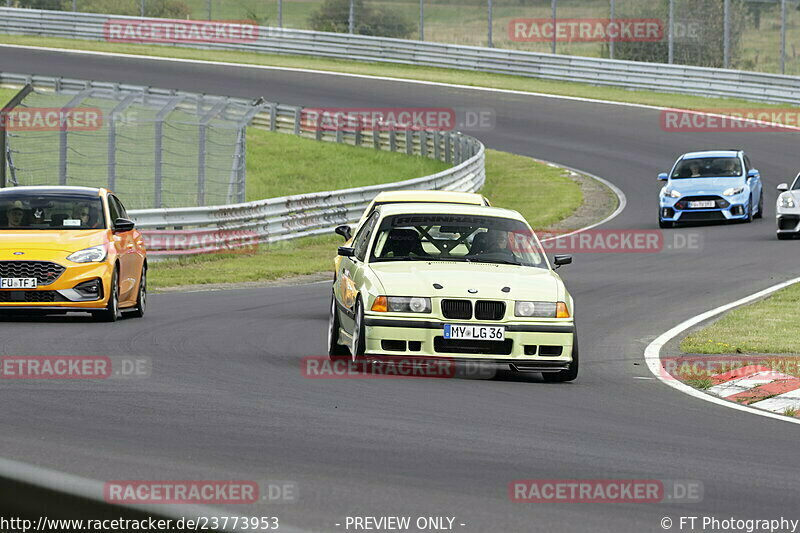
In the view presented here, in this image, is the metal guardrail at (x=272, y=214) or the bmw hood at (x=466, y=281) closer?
the bmw hood at (x=466, y=281)

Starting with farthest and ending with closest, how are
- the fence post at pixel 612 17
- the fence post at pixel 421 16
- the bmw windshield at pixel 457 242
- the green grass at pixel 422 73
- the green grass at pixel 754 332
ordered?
the fence post at pixel 421 16 → the fence post at pixel 612 17 → the green grass at pixel 422 73 → the green grass at pixel 754 332 → the bmw windshield at pixel 457 242

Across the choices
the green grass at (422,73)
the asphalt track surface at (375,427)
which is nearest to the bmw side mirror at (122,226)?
the asphalt track surface at (375,427)

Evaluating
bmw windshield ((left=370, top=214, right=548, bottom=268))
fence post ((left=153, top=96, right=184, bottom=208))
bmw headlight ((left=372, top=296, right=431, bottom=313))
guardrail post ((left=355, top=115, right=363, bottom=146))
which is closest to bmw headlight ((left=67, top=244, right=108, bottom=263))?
bmw windshield ((left=370, top=214, right=548, bottom=268))

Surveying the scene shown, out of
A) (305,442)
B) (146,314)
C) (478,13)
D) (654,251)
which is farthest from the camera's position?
(478,13)

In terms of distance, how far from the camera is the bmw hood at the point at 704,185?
2877 centimetres

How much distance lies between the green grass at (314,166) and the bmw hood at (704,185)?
9959 mm

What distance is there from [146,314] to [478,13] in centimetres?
3958

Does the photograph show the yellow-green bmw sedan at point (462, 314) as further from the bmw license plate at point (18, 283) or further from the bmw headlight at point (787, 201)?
the bmw headlight at point (787, 201)

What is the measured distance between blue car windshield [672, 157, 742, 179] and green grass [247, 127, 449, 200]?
9561 millimetres

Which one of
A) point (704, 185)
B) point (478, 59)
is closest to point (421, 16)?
point (478, 59)

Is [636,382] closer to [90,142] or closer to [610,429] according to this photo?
[610,429]

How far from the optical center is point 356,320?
1134cm

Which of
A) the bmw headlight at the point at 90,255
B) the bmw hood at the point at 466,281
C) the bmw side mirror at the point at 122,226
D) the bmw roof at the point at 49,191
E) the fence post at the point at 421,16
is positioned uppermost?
the fence post at the point at 421,16

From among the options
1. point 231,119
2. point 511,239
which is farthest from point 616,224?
point 511,239
